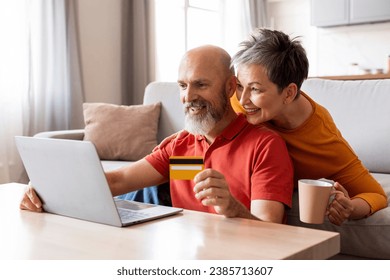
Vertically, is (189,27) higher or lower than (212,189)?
higher

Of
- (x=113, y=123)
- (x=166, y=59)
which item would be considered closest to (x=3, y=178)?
(x=113, y=123)

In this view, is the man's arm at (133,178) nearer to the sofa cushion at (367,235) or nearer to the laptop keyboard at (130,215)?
the laptop keyboard at (130,215)

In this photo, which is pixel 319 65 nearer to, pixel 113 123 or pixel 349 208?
pixel 113 123

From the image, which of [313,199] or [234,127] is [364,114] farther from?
[313,199]

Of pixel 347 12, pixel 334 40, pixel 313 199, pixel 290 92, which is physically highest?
pixel 347 12

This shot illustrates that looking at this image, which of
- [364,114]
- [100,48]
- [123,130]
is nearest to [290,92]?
[364,114]

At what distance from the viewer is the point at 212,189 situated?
114 cm

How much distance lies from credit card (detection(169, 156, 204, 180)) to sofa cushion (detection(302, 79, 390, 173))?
1570 mm

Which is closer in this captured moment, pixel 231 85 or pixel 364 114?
pixel 231 85

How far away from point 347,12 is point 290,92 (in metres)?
4.52

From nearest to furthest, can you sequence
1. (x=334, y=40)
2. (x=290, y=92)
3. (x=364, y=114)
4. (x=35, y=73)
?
(x=290, y=92), (x=364, y=114), (x=35, y=73), (x=334, y=40)

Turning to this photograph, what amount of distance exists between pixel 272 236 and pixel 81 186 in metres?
0.46

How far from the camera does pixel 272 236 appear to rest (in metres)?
1.03

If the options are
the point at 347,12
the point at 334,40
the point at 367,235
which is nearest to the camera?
the point at 367,235
